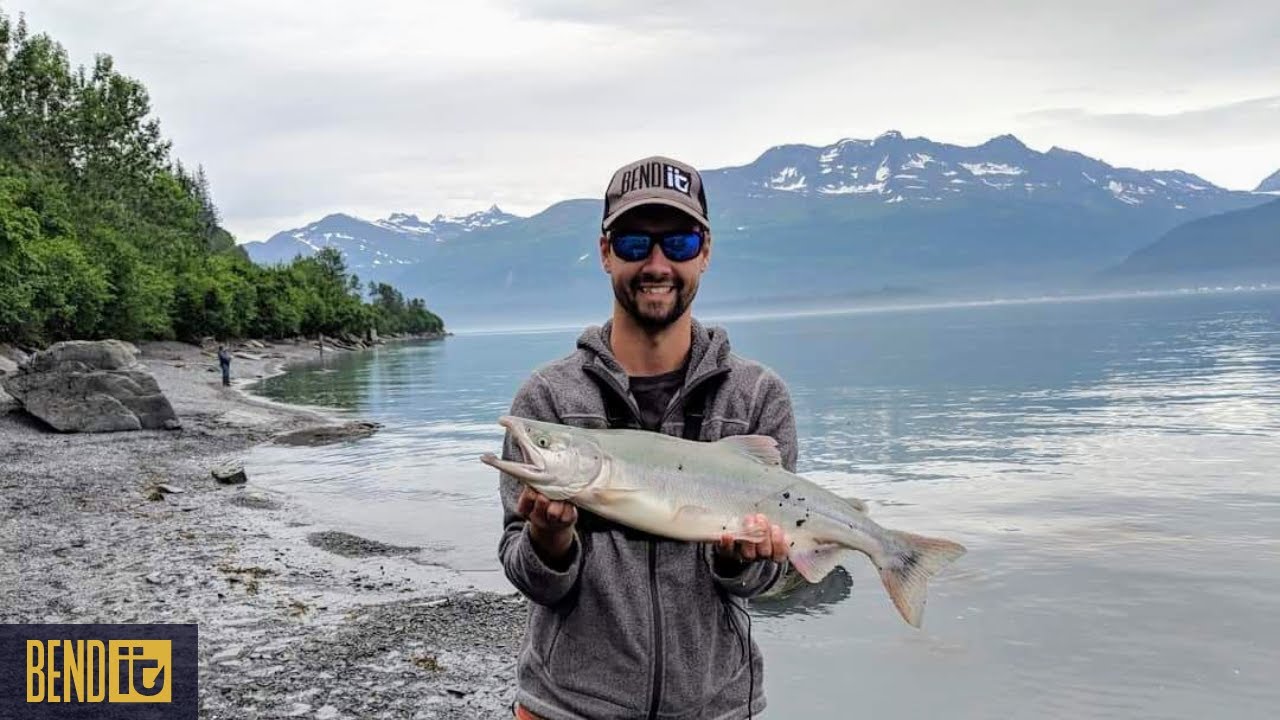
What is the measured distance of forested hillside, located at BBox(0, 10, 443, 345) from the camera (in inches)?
1944

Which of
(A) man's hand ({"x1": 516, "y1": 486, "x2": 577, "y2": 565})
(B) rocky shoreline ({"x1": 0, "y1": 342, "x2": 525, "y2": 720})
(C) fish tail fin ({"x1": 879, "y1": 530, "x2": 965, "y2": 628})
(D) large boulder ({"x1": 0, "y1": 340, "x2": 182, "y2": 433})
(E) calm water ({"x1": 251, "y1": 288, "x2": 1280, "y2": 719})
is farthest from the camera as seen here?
(D) large boulder ({"x1": 0, "y1": 340, "x2": 182, "y2": 433})

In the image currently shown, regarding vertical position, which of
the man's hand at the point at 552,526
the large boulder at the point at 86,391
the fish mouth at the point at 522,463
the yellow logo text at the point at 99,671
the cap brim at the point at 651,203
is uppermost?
the cap brim at the point at 651,203

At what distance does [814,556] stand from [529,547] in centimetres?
132

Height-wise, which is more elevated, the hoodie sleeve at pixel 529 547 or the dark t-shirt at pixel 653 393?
the dark t-shirt at pixel 653 393

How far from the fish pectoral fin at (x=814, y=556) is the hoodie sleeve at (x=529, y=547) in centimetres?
96

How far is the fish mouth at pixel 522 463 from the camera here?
3.36 metres

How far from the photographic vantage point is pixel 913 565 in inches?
171

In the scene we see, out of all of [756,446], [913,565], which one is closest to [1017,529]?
[913,565]

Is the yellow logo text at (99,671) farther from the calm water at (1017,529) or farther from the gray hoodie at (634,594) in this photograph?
the gray hoodie at (634,594)

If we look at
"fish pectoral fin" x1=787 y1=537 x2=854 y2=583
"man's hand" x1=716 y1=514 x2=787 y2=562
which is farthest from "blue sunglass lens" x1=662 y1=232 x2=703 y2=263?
"fish pectoral fin" x1=787 y1=537 x2=854 y2=583

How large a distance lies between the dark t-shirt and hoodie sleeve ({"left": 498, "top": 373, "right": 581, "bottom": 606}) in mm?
354

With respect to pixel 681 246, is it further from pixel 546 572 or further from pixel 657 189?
pixel 546 572

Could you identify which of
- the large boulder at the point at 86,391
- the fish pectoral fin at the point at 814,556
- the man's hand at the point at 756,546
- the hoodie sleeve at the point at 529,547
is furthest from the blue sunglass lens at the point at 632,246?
the large boulder at the point at 86,391

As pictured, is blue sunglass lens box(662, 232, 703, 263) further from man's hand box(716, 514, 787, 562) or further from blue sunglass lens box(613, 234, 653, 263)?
man's hand box(716, 514, 787, 562)
